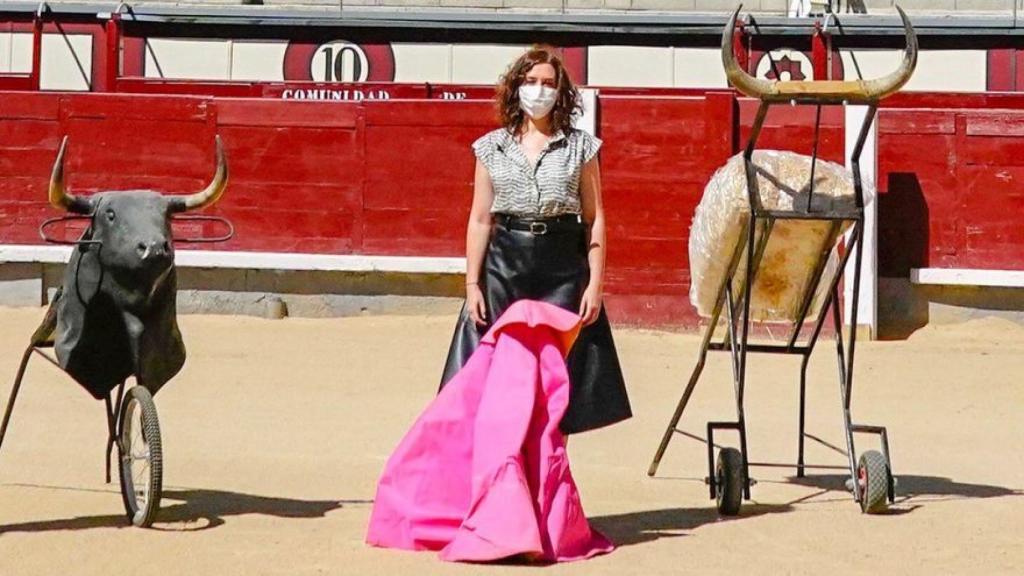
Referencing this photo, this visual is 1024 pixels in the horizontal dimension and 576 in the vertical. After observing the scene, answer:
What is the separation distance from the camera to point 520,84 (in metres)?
Result: 5.98

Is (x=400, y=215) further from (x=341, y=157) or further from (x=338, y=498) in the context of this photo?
(x=338, y=498)

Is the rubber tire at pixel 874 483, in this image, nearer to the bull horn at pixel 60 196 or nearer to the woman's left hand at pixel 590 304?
the woman's left hand at pixel 590 304

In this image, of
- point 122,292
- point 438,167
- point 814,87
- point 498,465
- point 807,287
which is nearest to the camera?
point 498,465

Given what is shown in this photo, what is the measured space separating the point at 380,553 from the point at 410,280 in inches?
321

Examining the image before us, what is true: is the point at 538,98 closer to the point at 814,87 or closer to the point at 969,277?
the point at 814,87

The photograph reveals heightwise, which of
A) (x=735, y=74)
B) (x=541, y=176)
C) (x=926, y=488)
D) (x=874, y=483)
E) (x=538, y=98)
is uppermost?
(x=735, y=74)

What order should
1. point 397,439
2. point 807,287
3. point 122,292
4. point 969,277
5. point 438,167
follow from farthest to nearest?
1. point 438,167
2. point 969,277
3. point 397,439
4. point 807,287
5. point 122,292

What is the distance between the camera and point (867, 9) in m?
19.2

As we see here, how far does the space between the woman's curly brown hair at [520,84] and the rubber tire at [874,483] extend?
58.6 inches

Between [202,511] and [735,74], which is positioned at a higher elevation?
[735,74]

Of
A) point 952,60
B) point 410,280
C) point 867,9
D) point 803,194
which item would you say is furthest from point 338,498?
point 867,9

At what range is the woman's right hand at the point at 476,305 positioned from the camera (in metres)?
5.98

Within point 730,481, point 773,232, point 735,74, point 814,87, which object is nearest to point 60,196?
point 735,74

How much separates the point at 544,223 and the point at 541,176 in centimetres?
13
